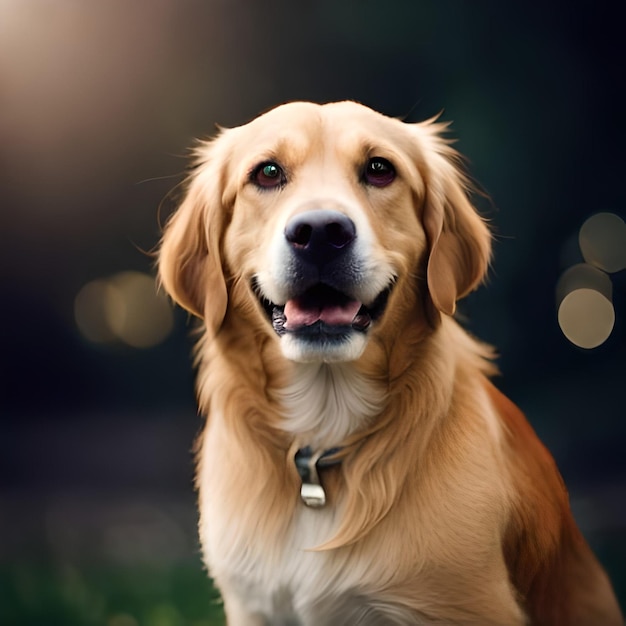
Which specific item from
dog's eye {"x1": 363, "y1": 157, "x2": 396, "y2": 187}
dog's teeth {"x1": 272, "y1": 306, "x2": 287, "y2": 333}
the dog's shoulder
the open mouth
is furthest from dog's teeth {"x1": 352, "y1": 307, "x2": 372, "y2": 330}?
the dog's shoulder

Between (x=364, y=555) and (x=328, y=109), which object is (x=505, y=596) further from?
(x=328, y=109)

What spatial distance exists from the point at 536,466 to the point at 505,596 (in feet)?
1.34

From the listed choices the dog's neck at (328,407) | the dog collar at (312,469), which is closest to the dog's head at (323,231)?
the dog's neck at (328,407)

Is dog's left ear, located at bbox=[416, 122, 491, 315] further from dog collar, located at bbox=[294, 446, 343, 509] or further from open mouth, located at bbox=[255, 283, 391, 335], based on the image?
dog collar, located at bbox=[294, 446, 343, 509]

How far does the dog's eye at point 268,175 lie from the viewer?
2.50 m

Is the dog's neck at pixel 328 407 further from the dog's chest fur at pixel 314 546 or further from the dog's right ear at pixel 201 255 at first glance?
the dog's right ear at pixel 201 255

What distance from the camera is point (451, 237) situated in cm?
261

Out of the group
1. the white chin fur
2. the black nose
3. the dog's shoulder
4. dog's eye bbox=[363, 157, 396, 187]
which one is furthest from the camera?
the dog's shoulder

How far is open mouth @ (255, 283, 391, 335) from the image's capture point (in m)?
2.38

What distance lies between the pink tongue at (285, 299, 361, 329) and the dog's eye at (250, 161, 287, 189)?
319 mm

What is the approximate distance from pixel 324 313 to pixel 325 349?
91 millimetres

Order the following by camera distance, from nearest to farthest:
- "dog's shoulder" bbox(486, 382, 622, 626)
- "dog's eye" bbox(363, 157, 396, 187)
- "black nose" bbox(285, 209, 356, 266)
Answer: "black nose" bbox(285, 209, 356, 266)
"dog's eye" bbox(363, 157, 396, 187)
"dog's shoulder" bbox(486, 382, 622, 626)

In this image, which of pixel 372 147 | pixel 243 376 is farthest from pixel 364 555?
pixel 372 147

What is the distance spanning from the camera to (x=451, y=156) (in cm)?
281
